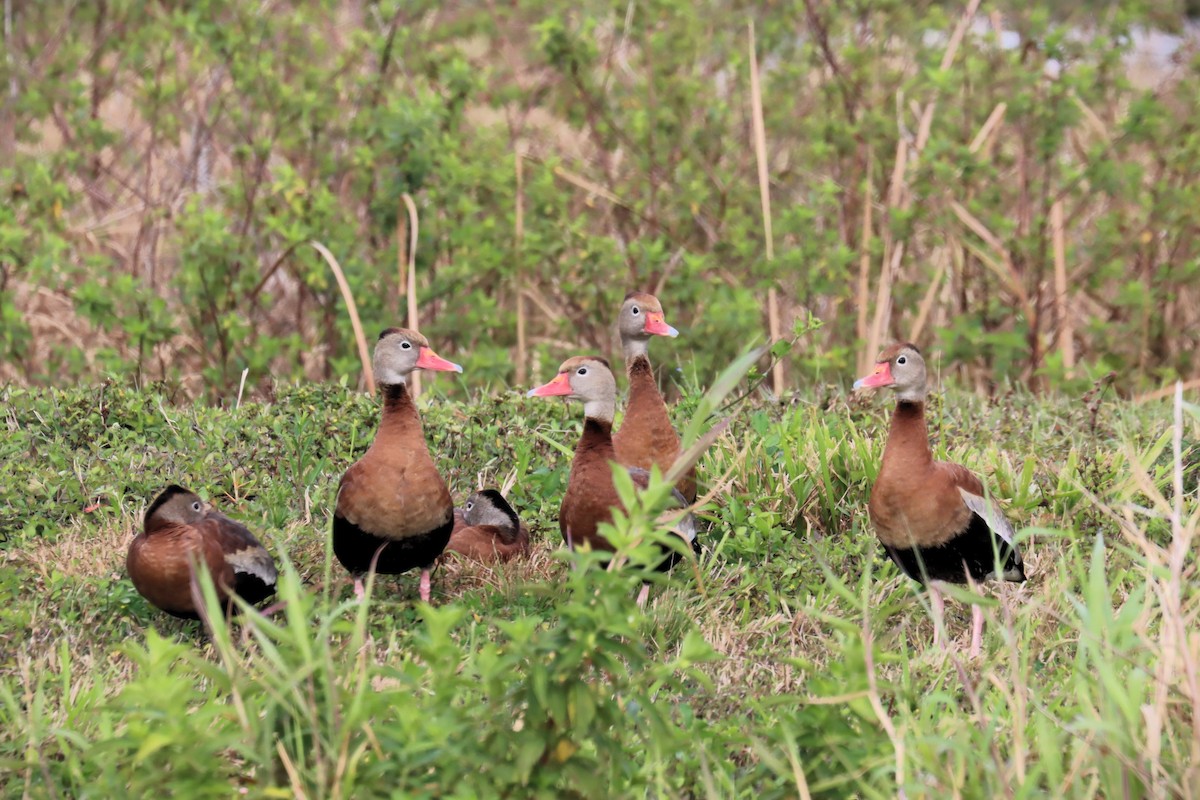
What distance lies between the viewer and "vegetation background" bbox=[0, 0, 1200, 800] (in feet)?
9.77

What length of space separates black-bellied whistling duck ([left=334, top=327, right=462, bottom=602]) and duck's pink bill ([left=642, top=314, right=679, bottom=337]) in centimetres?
112

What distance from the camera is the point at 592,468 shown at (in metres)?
4.34

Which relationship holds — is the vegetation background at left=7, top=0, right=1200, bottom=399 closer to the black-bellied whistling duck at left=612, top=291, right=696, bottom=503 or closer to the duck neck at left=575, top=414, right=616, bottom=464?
the black-bellied whistling duck at left=612, top=291, right=696, bottom=503

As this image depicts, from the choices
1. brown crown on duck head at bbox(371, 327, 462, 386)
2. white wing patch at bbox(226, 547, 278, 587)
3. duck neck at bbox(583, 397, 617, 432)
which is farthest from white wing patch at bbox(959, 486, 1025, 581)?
white wing patch at bbox(226, 547, 278, 587)

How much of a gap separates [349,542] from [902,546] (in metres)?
1.68

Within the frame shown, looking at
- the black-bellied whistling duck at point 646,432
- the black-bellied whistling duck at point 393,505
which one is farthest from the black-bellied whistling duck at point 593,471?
the black-bellied whistling duck at point 393,505

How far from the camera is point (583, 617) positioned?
2.84m

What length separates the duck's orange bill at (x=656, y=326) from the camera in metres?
5.11

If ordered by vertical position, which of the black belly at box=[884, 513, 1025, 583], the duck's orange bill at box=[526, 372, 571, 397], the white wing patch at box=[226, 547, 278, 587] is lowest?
the white wing patch at box=[226, 547, 278, 587]

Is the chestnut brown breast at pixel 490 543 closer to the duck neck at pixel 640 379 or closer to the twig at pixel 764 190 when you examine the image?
the duck neck at pixel 640 379

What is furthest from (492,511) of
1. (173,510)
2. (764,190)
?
(764,190)

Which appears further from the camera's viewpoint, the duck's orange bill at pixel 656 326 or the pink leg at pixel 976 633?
the duck's orange bill at pixel 656 326

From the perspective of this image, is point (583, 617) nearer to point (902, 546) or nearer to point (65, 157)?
point (902, 546)

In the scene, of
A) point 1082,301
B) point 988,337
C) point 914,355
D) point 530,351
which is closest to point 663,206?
point 530,351
